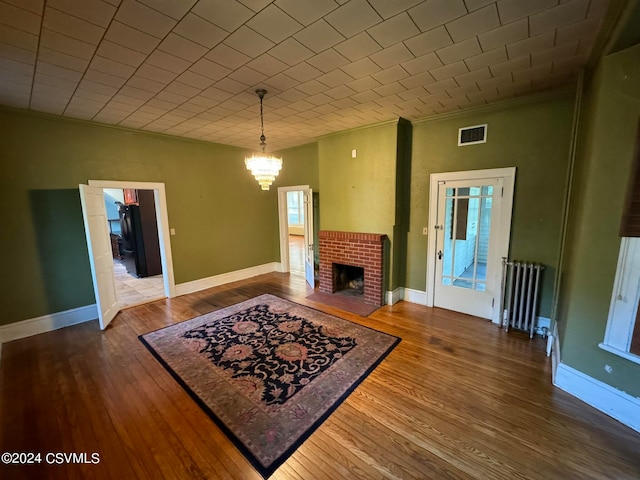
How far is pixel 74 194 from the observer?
364 centimetres

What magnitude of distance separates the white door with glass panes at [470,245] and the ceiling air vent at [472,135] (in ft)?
1.70

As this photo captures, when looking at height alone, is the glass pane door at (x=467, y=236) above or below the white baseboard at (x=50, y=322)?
above

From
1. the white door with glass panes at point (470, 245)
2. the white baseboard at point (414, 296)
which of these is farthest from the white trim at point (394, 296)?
the white door with glass panes at point (470, 245)

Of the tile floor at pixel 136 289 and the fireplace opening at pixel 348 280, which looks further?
the fireplace opening at pixel 348 280

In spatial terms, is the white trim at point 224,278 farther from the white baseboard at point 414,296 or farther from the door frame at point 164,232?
the white baseboard at point 414,296

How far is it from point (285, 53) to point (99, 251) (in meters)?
3.63

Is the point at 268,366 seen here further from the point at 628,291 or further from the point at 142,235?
the point at 142,235

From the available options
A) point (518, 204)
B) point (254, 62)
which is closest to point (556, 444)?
point (518, 204)

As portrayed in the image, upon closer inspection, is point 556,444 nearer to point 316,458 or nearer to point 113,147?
point 316,458

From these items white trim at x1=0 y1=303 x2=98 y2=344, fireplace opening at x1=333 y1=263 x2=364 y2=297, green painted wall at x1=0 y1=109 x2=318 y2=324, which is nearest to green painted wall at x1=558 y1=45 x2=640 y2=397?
fireplace opening at x1=333 y1=263 x2=364 y2=297

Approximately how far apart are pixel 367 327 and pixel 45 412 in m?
3.21

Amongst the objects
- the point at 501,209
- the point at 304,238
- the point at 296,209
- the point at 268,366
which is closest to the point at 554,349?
the point at 501,209

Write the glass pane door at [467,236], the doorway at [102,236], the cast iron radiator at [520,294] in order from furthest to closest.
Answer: the glass pane door at [467,236] < the doorway at [102,236] < the cast iron radiator at [520,294]

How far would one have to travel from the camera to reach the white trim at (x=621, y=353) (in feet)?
5.99
